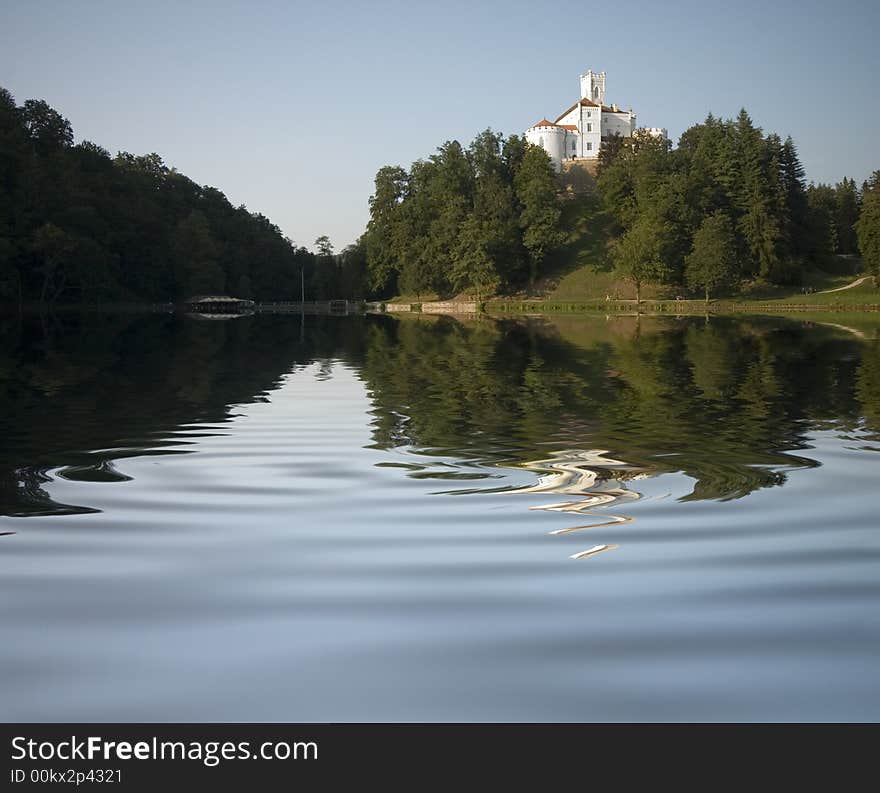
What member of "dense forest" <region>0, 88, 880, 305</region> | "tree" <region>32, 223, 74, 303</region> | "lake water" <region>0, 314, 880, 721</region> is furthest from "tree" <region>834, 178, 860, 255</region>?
"lake water" <region>0, 314, 880, 721</region>

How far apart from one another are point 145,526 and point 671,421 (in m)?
10.8

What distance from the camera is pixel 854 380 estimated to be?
26516 mm

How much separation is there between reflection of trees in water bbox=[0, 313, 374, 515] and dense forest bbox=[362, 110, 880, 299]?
74.5m

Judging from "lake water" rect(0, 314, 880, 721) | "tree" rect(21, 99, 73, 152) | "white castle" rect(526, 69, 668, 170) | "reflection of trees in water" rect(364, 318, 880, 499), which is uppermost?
"white castle" rect(526, 69, 668, 170)

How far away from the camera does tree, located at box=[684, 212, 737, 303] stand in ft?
347

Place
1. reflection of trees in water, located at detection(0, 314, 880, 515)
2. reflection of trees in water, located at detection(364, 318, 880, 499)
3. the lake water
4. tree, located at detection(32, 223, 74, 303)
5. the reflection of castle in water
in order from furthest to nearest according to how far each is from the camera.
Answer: tree, located at detection(32, 223, 74, 303) < reflection of trees in water, located at detection(364, 318, 880, 499) < reflection of trees in water, located at detection(0, 314, 880, 515) < the reflection of castle in water < the lake water

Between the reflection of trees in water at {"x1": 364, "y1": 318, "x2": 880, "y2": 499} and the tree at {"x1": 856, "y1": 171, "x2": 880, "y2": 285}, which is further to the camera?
the tree at {"x1": 856, "y1": 171, "x2": 880, "y2": 285}

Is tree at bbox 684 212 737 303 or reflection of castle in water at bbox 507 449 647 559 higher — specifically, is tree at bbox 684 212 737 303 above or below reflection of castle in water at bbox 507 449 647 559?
above

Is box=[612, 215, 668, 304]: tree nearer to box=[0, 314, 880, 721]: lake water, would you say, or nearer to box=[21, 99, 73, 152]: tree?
box=[21, 99, 73, 152]: tree

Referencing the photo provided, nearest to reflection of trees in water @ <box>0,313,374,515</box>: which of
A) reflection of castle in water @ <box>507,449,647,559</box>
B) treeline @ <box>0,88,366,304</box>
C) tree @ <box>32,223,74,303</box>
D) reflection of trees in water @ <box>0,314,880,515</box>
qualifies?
reflection of trees in water @ <box>0,314,880,515</box>

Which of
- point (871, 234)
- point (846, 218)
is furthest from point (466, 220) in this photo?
point (846, 218)

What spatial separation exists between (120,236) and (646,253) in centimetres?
6736

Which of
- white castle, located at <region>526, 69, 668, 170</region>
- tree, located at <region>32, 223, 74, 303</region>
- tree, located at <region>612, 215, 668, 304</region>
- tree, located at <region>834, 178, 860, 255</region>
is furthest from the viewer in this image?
white castle, located at <region>526, 69, 668, 170</region>
